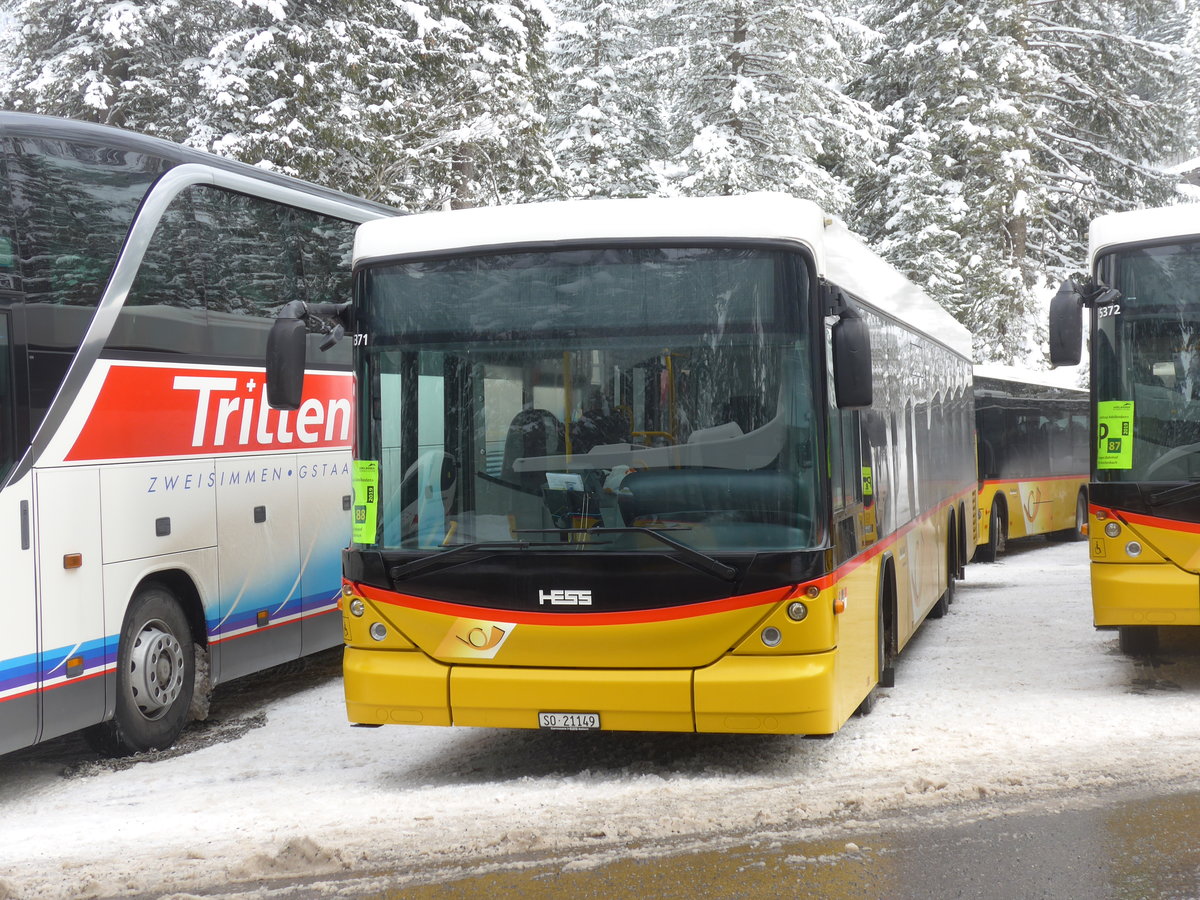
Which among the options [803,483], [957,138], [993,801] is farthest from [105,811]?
[957,138]

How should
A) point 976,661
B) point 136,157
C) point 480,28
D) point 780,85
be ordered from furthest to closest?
point 780,85, point 480,28, point 976,661, point 136,157

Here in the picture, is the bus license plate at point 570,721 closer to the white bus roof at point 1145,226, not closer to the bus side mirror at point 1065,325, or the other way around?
the bus side mirror at point 1065,325

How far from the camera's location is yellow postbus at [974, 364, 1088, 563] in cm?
2353

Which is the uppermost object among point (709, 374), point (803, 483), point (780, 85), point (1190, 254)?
point (780, 85)

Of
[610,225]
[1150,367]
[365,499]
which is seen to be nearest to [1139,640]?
[1150,367]

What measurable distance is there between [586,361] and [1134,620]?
4584mm

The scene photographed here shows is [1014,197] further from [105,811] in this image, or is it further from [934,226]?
[105,811]

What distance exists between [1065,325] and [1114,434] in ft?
2.85

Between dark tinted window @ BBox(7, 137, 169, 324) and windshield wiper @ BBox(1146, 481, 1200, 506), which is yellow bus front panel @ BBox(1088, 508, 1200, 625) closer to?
windshield wiper @ BBox(1146, 481, 1200, 506)

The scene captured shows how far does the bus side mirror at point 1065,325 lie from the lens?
9266mm

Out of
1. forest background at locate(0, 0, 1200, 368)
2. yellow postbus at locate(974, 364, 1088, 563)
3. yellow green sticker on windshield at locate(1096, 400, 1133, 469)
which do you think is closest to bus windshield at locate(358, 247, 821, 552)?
yellow green sticker on windshield at locate(1096, 400, 1133, 469)

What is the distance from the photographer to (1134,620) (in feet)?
31.2

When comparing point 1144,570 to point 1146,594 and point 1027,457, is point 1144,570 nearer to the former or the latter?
point 1146,594

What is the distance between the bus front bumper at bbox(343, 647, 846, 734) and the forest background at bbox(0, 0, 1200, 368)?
15.4 m
